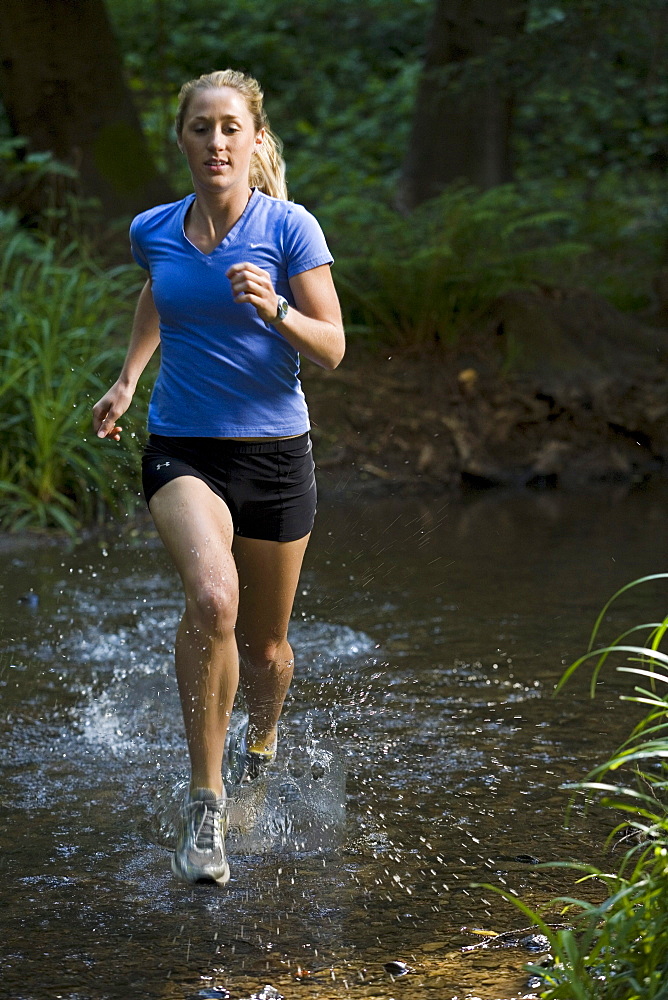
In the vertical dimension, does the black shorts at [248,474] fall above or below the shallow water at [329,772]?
above

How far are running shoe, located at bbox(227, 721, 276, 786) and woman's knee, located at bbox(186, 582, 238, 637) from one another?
85cm

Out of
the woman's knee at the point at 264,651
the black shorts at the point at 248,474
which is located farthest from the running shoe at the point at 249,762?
the black shorts at the point at 248,474

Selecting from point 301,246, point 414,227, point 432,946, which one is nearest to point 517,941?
point 432,946

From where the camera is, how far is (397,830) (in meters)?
3.81

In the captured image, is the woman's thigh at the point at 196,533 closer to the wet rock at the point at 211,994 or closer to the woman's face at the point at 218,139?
the woman's face at the point at 218,139

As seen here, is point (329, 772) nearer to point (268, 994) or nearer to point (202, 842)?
point (202, 842)

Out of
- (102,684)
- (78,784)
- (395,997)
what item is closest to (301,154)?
(102,684)

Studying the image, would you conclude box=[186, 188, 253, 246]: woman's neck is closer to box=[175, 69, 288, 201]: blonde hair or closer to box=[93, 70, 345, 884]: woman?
box=[93, 70, 345, 884]: woman

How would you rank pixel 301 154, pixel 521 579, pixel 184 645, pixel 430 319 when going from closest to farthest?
pixel 184 645 → pixel 521 579 → pixel 430 319 → pixel 301 154

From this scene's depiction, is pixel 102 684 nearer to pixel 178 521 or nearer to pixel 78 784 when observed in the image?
pixel 78 784

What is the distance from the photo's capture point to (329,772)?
4277 millimetres

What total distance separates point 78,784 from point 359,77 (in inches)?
680

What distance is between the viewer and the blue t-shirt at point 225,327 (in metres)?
3.55

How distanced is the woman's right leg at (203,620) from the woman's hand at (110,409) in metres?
0.50
